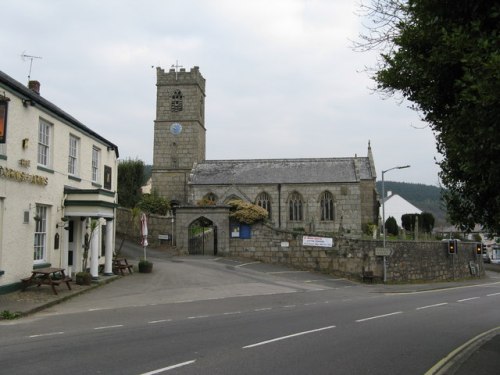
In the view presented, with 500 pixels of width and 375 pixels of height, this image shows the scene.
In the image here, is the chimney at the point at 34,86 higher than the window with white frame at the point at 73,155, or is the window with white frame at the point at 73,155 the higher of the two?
the chimney at the point at 34,86

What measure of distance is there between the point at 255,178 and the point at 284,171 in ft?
11.2

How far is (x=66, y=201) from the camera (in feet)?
63.3

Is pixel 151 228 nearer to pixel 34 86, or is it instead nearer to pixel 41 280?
pixel 34 86

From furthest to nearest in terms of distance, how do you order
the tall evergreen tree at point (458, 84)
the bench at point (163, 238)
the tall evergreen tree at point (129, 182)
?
the tall evergreen tree at point (129, 182), the bench at point (163, 238), the tall evergreen tree at point (458, 84)

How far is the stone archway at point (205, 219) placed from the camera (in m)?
33.0

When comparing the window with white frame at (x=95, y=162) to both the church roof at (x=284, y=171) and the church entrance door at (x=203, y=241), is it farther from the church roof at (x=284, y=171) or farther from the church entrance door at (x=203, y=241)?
the church roof at (x=284, y=171)

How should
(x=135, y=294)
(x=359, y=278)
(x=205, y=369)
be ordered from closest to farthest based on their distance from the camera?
(x=205, y=369) → (x=135, y=294) → (x=359, y=278)

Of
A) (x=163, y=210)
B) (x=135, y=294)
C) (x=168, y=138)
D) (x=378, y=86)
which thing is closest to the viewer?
(x=378, y=86)

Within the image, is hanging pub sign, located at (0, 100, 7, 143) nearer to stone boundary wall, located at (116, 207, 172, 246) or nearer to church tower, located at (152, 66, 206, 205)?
stone boundary wall, located at (116, 207, 172, 246)

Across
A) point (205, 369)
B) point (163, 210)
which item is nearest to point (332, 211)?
point (163, 210)

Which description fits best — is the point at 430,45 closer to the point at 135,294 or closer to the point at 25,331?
the point at 25,331

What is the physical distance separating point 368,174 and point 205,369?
50.5 m

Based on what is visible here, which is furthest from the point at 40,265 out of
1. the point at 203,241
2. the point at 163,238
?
the point at 163,238

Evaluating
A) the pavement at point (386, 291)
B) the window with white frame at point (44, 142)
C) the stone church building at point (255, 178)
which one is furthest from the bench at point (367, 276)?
the window with white frame at point (44, 142)
